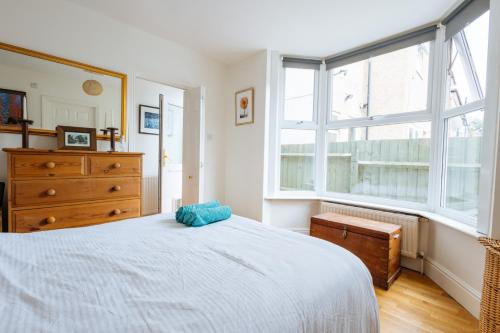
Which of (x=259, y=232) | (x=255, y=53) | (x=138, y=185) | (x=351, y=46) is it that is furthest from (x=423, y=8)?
(x=138, y=185)

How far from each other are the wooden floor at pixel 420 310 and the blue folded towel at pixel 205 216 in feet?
4.32

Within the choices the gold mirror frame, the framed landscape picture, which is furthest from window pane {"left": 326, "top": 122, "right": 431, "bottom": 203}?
the framed landscape picture

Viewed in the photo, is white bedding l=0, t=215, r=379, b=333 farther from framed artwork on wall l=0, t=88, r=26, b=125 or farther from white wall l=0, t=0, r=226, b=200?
white wall l=0, t=0, r=226, b=200

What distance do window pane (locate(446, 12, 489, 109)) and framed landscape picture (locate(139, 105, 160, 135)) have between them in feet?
13.0

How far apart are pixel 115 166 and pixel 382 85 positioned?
119 inches

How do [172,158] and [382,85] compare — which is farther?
[172,158]

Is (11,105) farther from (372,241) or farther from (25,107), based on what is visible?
(372,241)

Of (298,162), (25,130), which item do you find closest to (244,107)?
(298,162)

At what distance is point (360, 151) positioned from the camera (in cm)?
302

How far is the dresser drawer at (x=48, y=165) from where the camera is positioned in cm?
163

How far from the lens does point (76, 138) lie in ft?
6.89

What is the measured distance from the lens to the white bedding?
1.85 feet

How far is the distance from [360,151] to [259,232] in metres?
2.31

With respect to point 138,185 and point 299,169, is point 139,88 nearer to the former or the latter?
point 138,185
